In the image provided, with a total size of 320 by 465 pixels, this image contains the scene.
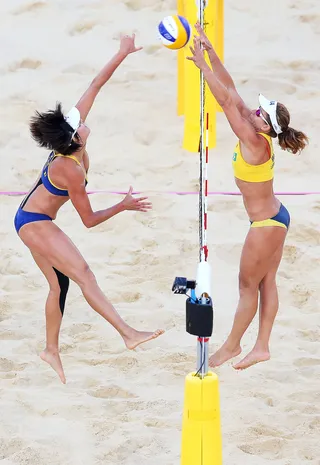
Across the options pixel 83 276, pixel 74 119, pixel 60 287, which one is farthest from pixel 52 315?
pixel 74 119

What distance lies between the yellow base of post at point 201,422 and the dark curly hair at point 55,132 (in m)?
1.13

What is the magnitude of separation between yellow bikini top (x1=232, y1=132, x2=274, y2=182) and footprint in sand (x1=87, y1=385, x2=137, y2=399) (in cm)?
129

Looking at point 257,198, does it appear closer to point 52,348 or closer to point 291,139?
point 291,139

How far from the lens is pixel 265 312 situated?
14.0 feet

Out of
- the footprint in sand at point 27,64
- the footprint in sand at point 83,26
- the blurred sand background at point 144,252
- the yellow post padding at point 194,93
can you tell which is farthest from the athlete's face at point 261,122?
the footprint in sand at point 83,26

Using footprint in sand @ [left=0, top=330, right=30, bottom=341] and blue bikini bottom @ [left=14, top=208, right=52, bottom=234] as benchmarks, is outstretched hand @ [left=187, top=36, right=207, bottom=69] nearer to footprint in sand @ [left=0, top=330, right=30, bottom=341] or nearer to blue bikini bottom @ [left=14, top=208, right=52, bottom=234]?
blue bikini bottom @ [left=14, top=208, right=52, bottom=234]

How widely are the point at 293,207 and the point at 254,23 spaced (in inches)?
104

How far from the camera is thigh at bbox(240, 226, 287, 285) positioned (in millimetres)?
4098

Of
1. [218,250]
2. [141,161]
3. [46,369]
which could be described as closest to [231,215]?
[218,250]

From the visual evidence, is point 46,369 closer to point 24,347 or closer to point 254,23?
point 24,347

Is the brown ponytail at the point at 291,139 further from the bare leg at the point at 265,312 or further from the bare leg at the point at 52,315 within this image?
the bare leg at the point at 52,315

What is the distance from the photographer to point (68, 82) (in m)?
7.62

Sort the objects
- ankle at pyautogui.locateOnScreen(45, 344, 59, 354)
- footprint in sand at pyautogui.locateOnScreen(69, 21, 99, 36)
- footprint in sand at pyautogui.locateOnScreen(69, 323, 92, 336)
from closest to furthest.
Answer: ankle at pyautogui.locateOnScreen(45, 344, 59, 354)
footprint in sand at pyautogui.locateOnScreen(69, 323, 92, 336)
footprint in sand at pyautogui.locateOnScreen(69, 21, 99, 36)

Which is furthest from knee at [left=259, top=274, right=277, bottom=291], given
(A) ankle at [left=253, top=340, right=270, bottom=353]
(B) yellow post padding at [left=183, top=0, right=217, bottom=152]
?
(B) yellow post padding at [left=183, top=0, right=217, bottom=152]
